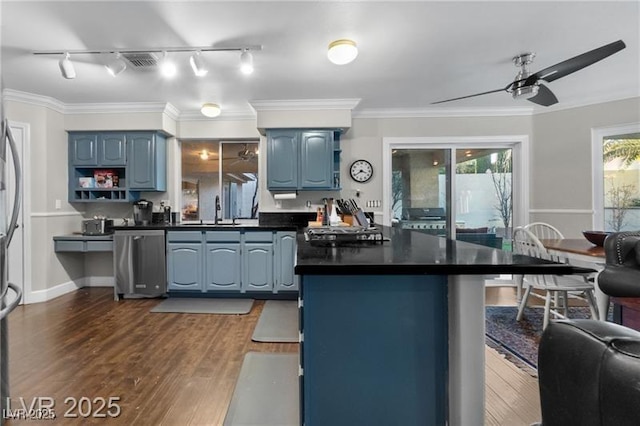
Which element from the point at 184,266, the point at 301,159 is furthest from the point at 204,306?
the point at 301,159

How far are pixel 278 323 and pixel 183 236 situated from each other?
1695 millimetres

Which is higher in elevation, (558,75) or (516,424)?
(558,75)

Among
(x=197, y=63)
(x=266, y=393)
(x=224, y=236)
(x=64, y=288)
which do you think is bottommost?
(x=266, y=393)

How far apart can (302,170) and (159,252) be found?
→ 2.03 metres

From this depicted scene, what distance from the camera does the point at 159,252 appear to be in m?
3.73

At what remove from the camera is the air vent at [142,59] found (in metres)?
2.63

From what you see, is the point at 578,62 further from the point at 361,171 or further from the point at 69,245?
the point at 69,245

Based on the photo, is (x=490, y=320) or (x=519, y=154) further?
(x=519, y=154)

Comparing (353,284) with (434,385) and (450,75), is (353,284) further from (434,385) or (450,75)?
(450,75)

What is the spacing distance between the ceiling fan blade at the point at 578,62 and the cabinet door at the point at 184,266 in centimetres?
380

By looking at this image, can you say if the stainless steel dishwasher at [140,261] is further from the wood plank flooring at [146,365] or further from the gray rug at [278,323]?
the gray rug at [278,323]

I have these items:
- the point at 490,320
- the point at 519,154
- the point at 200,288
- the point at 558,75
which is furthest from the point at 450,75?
the point at 200,288

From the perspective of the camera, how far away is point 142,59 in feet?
8.89

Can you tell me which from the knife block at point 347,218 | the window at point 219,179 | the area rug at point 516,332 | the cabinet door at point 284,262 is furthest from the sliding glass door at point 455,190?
the window at point 219,179
